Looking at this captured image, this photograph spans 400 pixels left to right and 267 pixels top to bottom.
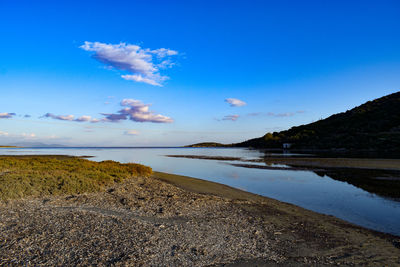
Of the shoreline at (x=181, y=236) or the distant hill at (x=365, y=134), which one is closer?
the shoreline at (x=181, y=236)

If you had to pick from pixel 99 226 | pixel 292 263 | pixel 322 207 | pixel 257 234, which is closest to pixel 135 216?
pixel 99 226

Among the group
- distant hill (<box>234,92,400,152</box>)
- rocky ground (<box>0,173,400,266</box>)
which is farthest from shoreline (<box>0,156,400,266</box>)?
distant hill (<box>234,92,400,152</box>)

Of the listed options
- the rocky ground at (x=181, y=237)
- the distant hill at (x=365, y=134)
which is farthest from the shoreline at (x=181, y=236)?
the distant hill at (x=365, y=134)

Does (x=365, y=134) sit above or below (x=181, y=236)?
above

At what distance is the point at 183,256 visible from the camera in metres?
6.86

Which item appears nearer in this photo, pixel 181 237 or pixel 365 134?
pixel 181 237

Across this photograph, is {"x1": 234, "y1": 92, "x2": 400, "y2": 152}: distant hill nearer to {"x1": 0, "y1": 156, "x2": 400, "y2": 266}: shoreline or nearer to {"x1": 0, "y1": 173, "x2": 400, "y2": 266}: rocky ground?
{"x1": 0, "y1": 173, "x2": 400, "y2": 266}: rocky ground

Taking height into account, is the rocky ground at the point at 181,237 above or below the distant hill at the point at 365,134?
below

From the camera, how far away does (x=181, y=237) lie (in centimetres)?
825

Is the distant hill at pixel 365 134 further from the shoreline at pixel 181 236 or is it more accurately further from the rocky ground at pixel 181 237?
the shoreline at pixel 181 236

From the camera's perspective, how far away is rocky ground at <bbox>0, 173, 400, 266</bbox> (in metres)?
6.76

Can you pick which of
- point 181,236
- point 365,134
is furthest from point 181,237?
point 365,134

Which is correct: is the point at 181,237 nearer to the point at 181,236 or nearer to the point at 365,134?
the point at 181,236

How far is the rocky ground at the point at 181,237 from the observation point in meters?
6.76
